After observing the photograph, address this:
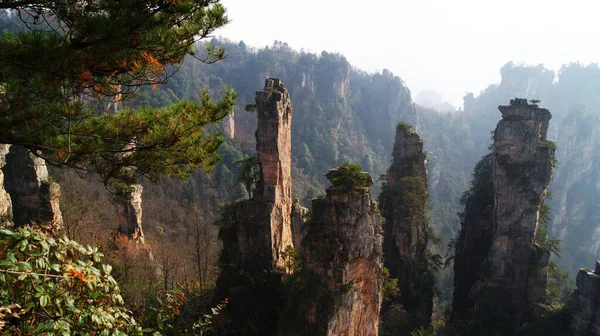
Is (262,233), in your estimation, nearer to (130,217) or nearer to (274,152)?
(274,152)

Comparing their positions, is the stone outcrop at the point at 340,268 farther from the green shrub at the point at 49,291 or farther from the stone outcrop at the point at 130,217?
the stone outcrop at the point at 130,217

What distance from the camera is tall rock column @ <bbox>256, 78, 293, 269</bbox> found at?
48.6ft

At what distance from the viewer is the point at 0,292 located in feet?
9.81

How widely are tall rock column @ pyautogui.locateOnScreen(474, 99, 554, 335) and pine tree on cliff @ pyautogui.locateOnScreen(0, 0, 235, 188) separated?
16603 mm

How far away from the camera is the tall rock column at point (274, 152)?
14812 mm

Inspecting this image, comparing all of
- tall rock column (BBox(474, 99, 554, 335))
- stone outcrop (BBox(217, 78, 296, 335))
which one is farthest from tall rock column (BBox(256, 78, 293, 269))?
tall rock column (BBox(474, 99, 554, 335))

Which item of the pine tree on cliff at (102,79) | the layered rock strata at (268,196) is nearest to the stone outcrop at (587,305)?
the layered rock strata at (268,196)

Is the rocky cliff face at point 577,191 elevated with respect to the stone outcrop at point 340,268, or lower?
elevated

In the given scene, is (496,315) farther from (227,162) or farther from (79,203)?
(227,162)

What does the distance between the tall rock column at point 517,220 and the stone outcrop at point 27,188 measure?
747 inches

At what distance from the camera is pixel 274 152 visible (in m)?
15.0

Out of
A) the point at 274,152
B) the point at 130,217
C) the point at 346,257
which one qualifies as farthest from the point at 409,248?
the point at 130,217

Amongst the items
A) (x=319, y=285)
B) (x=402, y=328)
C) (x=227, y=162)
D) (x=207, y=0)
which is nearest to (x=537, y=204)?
(x=402, y=328)

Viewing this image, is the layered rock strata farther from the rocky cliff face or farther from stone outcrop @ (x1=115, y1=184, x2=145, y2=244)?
the rocky cliff face
